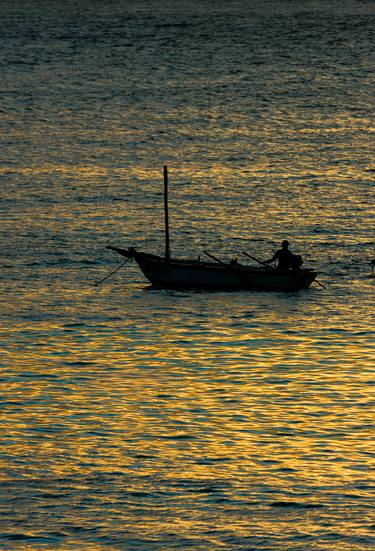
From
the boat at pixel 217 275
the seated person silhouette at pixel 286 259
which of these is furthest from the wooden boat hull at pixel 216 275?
the seated person silhouette at pixel 286 259

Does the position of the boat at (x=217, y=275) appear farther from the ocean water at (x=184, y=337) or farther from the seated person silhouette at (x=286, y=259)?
the ocean water at (x=184, y=337)

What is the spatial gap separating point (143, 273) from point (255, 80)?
75326 mm

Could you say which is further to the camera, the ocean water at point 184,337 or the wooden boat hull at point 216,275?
the wooden boat hull at point 216,275

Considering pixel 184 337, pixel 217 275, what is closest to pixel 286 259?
pixel 217 275

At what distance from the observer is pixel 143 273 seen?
5778cm

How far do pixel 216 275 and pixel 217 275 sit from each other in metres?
0.04

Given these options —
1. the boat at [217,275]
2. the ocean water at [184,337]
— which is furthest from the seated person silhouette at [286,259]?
the ocean water at [184,337]

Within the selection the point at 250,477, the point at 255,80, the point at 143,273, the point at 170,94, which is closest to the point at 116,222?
the point at 143,273

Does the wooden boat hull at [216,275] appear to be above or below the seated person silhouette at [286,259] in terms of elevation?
below

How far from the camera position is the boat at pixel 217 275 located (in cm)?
5462

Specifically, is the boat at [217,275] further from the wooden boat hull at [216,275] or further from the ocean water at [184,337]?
the ocean water at [184,337]

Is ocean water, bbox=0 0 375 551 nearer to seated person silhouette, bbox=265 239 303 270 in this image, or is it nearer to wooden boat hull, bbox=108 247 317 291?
wooden boat hull, bbox=108 247 317 291

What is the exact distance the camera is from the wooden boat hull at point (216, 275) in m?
54.6

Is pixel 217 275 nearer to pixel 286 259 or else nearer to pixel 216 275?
pixel 216 275
